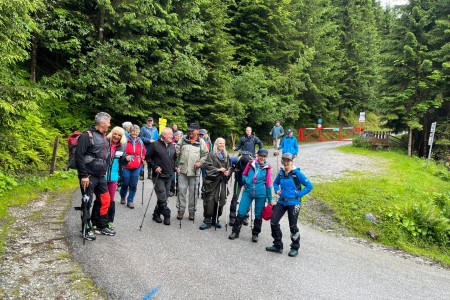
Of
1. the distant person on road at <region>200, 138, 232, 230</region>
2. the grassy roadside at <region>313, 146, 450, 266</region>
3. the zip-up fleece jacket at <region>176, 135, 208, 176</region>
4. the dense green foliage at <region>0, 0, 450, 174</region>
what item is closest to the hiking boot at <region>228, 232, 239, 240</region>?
the distant person on road at <region>200, 138, 232, 230</region>

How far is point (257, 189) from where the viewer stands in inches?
283

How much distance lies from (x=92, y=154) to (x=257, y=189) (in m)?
3.27

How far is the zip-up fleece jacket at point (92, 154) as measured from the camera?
590 cm

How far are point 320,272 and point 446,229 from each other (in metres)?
5.66

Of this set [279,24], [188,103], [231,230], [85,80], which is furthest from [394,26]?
[231,230]

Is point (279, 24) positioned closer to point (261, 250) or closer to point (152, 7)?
point (152, 7)

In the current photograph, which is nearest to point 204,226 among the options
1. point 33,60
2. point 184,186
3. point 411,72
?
point 184,186

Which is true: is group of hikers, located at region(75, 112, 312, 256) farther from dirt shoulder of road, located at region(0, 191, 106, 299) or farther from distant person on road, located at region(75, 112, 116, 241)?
dirt shoulder of road, located at region(0, 191, 106, 299)

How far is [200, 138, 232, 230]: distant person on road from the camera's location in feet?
25.5

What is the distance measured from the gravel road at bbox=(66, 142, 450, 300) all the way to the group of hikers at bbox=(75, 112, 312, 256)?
1.20ft

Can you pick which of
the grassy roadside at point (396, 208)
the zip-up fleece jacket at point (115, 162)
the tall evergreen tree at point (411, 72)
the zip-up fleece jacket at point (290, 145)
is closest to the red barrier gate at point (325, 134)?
the tall evergreen tree at point (411, 72)

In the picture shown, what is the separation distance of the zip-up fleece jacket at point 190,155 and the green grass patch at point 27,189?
3.65 m

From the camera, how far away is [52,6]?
14.7 metres

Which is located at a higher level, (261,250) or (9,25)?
(9,25)
